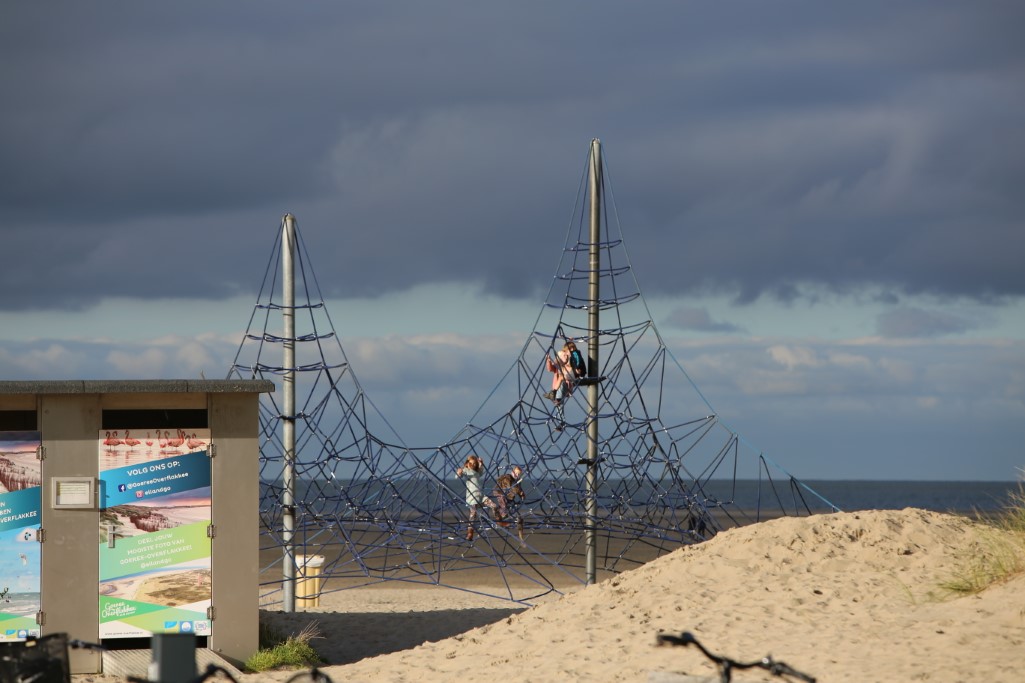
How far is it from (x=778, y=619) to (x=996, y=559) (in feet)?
6.82

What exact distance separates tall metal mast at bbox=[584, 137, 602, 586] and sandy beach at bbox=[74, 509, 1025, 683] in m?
1.97

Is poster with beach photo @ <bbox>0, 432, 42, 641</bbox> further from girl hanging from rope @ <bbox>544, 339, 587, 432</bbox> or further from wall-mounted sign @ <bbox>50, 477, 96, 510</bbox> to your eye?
girl hanging from rope @ <bbox>544, 339, 587, 432</bbox>

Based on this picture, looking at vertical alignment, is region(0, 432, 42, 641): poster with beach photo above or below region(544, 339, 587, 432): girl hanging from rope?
below

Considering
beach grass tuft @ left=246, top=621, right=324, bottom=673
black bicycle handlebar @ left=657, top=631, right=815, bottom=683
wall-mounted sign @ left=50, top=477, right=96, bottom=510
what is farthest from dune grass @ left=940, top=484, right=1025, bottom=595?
wall-mounted sign @ left=50, top=477, right=96, bottom=510

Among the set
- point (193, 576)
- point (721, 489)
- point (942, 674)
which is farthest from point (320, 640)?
point (721, 489)

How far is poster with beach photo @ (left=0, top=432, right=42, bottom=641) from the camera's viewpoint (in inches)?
470

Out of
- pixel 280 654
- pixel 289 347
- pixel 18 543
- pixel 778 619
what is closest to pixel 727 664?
pixel 778 619

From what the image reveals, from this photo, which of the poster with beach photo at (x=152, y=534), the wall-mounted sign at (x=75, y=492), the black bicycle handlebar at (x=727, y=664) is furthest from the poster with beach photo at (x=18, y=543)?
the black bicycle handlebar at (x=727, y=664)

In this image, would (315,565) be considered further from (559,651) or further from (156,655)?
(156,655)

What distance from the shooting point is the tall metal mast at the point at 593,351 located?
1542cm

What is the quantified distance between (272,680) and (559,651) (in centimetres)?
270

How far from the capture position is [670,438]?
50.1 ft

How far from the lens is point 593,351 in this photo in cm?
1599

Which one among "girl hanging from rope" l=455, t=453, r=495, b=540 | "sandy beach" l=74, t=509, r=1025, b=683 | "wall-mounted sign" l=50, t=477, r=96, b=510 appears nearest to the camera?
"sandy beach" l=74, t=509, r=1025, b=683
